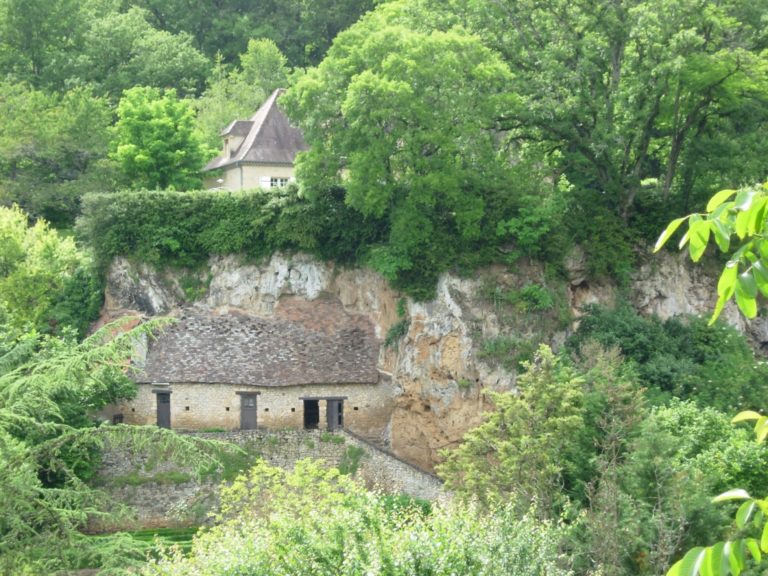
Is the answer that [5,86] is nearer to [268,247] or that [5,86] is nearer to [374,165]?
[268,247]

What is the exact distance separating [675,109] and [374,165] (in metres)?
9.94

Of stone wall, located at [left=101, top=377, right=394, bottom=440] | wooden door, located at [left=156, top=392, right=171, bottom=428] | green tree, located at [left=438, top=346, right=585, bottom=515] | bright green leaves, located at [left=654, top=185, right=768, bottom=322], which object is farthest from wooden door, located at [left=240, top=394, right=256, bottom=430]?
bright green leaves, located at [left=654, top=185, right=768, bottom=322]

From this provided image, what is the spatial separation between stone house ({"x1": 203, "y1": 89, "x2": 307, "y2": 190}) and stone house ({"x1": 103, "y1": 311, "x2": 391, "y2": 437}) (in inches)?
390

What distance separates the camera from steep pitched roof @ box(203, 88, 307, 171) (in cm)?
5288

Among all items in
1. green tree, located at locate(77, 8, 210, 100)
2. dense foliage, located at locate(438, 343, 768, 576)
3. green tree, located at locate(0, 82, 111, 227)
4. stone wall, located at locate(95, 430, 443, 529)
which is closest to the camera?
dense foliage, located at locate(438, 343, 768, 576)

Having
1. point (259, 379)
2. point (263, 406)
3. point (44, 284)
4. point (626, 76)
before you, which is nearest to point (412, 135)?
point (626, 76)

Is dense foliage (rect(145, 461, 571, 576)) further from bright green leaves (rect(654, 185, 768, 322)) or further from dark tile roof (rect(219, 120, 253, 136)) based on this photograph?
dark tile roof (rect(219, 120, 253, 136))

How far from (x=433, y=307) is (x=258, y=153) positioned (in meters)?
14.5

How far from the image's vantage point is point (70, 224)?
2202 inches

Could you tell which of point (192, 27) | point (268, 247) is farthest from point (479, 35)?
point (192, 27)

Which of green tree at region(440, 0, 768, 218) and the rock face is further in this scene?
the rock face

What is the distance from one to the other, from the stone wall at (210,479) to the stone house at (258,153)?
13.8 meters

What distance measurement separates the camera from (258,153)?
52.8 meters

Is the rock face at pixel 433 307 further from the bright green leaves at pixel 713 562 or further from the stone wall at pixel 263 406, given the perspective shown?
the bright green leaves at pixel 713 562
